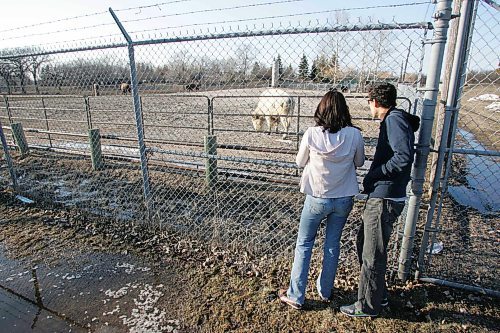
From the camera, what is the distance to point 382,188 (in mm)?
2387

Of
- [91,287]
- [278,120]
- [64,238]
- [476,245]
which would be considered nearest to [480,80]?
[476,245]

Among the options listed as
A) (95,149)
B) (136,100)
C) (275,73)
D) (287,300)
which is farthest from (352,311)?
(95,149)

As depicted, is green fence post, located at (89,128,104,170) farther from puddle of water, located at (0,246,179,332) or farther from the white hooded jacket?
the white hooded jacket

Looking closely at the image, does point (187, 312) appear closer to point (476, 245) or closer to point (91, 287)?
point (91, 287)

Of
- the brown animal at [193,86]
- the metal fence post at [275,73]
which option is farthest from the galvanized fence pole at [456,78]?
the brown animal at [193,86]

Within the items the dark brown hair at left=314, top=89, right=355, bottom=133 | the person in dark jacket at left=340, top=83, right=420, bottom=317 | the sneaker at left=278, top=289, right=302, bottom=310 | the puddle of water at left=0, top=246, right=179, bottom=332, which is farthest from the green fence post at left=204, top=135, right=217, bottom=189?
the person in dark jacket at left=340, top=83, right=420, bottom=317

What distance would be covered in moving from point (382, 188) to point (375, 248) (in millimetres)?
488

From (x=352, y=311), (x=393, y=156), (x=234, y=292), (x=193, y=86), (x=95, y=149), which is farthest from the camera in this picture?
(x=95, y=149)

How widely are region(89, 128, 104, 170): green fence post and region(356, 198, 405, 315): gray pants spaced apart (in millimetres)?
5820

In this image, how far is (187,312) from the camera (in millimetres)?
2758

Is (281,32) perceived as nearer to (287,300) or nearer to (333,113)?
(333,113)

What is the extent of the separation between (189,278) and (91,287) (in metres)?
0.95

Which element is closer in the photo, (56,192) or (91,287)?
(91,287)

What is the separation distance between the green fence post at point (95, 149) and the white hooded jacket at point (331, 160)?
545cm
